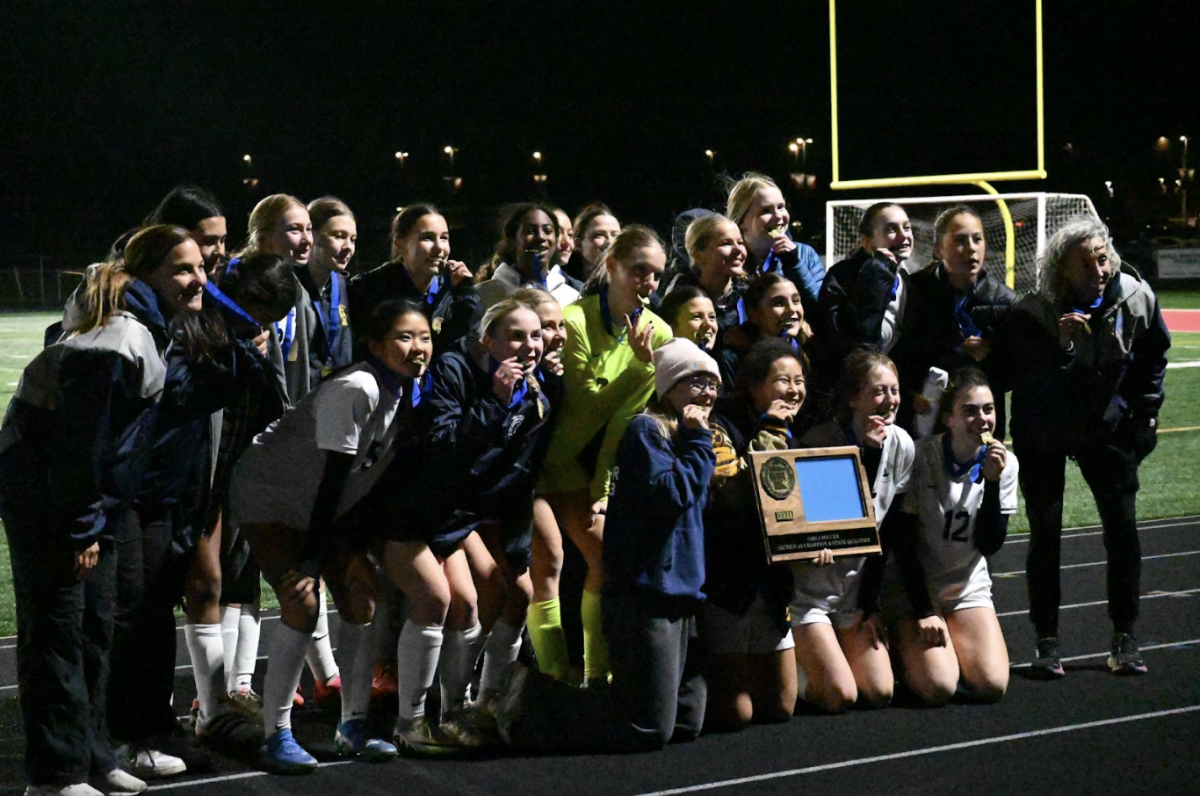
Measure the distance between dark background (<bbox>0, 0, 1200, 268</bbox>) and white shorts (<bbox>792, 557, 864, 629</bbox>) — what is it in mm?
34851

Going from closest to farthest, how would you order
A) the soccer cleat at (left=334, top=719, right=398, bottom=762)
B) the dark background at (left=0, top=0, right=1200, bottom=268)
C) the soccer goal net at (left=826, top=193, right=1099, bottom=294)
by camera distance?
the soccer cleat at (left=334, top=719, right=398, bottom=762) < the soccer goal net at (left=826, top=193, right=1099, bottom=294) < the dark background at (left=0, top=0, right=1200, bottom=268)

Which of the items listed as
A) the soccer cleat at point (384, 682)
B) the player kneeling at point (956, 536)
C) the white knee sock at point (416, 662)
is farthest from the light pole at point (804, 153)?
the white knee sock at point (416, 662)

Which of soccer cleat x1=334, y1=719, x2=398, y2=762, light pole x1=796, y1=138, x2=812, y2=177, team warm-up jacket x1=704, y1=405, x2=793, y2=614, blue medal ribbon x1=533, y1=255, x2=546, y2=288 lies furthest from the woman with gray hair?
light pole x1=796, y1=138, x2=812, y2=177

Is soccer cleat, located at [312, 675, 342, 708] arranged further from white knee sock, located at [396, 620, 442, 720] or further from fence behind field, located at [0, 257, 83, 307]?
fence behind field, located at [0, 257, 83, 307]

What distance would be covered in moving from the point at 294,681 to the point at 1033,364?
3167 mm

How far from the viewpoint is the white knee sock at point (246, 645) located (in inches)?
205

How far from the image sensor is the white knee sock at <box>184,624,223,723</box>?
477 centimetres

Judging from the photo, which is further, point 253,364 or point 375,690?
point 375,690

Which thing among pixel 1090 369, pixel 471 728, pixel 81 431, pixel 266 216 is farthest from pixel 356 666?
pixel 1090 369

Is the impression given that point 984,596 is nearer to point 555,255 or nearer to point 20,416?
point 555,255

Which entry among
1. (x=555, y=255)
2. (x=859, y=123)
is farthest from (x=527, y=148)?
(x=555, y=255)

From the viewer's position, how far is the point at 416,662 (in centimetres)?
471

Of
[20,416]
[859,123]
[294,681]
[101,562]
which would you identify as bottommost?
[294,681]

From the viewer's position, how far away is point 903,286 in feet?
19.7
